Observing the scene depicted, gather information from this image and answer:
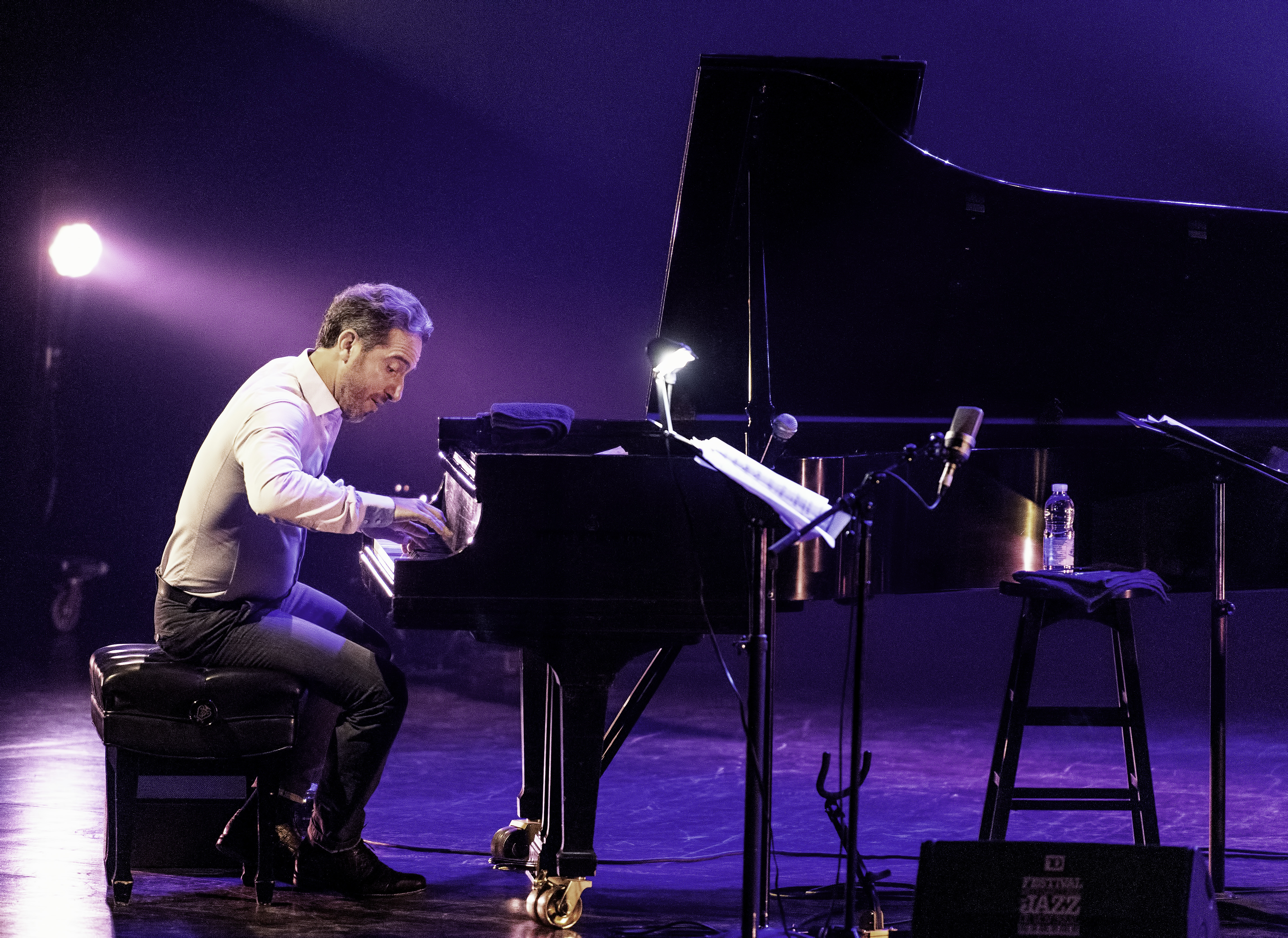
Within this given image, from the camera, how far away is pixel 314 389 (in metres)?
3.02

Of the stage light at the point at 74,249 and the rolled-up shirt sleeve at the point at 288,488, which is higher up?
the stage light at the point at 74,249

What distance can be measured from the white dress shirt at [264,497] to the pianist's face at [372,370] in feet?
0.14

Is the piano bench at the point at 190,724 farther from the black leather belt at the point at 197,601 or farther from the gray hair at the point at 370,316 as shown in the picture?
the gray hair at the point at 370,316

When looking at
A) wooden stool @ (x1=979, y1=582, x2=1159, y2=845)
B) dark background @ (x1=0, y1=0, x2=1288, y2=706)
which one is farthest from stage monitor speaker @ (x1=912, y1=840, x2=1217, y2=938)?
dark background @ (x1=0, y1=0, x2=1288, y2=706)

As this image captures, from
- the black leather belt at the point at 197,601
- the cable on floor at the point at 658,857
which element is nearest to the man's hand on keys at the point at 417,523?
the black leather belt at the point at 197,601

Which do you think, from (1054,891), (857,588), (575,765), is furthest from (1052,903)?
(575,765)

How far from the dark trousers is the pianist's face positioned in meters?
0.50

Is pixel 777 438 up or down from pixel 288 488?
up

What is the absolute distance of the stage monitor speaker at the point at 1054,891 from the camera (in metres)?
2.30

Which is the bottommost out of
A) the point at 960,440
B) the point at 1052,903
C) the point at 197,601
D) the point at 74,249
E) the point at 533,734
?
the point at 1052,903

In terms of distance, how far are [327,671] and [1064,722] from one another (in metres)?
1.73

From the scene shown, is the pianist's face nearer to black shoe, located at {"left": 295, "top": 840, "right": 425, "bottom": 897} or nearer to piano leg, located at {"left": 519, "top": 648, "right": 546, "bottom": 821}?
piano leg, located at {"left": 519, "top": 648, "right": 546, "bottom": 821}

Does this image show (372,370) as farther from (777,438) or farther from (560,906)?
(560,906)

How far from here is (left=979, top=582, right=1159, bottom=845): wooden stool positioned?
120 inches
